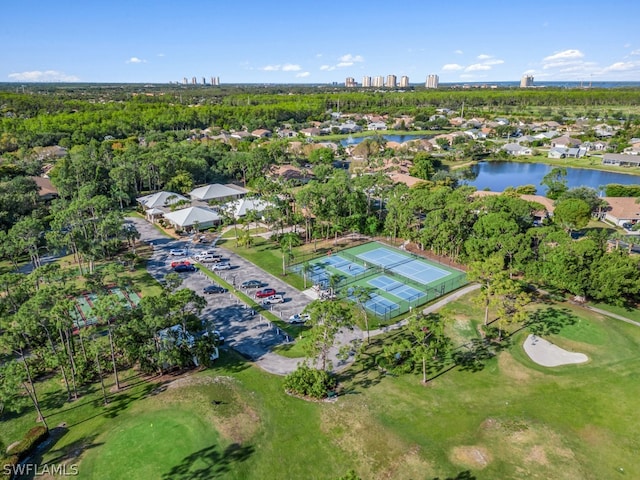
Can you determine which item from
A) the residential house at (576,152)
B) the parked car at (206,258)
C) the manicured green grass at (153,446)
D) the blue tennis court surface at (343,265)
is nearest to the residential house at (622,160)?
the residential house at (576,152)

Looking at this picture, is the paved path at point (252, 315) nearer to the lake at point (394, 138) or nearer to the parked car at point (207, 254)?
the parked car at point (207, 254)

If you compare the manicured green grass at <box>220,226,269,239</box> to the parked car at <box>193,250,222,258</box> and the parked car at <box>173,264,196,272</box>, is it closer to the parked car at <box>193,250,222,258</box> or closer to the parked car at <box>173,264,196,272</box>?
the parked car at <box>193,250,222,258</box>

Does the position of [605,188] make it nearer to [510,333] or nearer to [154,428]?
[510,333]

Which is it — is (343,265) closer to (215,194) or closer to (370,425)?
(370,425)

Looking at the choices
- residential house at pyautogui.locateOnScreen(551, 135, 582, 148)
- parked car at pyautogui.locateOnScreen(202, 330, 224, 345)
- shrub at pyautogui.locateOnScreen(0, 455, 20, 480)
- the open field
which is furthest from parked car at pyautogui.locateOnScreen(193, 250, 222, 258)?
residential house at pyautogui.locateOnScreen(551, 135, 582, 148)

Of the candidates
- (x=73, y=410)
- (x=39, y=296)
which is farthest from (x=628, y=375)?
(x=39, y=296)

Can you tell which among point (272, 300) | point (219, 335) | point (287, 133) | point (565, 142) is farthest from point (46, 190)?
point (565, 142)

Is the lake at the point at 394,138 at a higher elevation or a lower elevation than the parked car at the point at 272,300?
higher
